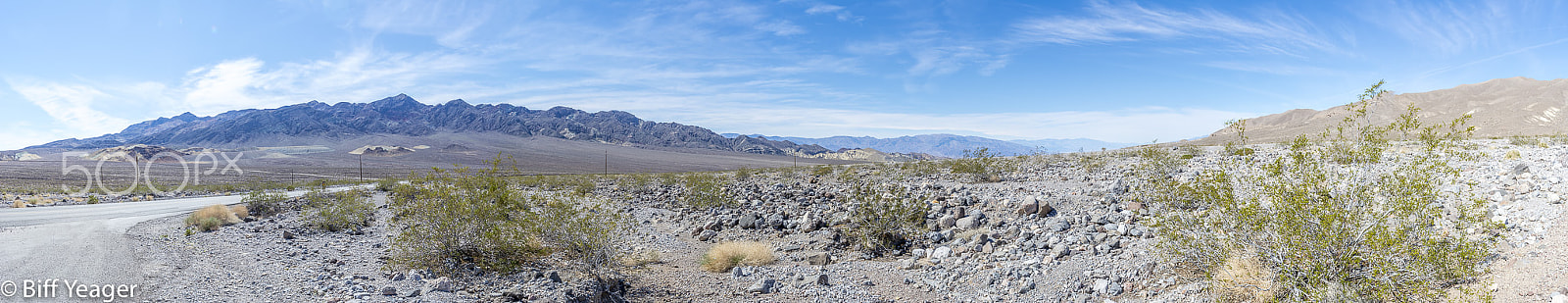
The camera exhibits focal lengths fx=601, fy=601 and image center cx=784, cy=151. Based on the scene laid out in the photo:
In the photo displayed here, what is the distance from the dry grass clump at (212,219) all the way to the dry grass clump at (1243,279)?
1684 cm

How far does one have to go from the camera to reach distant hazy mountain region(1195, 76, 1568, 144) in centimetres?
7862

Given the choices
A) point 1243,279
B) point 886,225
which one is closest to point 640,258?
point 886,225

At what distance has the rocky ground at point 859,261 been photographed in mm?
6457

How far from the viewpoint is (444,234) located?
846 centimetres

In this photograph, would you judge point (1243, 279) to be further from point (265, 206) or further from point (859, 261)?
point (265, 206)

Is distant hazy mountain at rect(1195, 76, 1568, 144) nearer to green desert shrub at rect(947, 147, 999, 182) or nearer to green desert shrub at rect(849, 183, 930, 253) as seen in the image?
green desert shrub at rect(947, 147, 999, 182)

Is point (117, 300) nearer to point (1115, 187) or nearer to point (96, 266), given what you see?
point (96, 266)

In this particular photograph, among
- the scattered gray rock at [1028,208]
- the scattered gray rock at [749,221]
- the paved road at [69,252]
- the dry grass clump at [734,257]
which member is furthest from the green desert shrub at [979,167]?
the paved road at [69,252]

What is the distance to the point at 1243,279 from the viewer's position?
589cm

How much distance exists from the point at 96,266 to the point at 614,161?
114799mm

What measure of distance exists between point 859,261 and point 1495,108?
443ft

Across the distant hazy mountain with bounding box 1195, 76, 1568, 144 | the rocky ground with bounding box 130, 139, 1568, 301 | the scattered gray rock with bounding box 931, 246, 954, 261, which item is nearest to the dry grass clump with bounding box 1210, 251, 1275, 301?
the rocky ground with bounding box 130, 139, 1568, 301

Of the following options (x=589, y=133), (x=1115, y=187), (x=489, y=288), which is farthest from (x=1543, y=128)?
(x=589, y=133)

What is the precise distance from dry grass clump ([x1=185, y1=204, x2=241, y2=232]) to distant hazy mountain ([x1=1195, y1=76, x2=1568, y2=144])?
80617 millimetres
